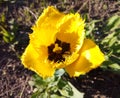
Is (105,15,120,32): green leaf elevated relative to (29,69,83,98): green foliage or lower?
elevated

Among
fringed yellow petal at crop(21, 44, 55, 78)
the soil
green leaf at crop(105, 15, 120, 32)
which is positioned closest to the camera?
fringed yellow petal at crop(21, 44, 55, 78)

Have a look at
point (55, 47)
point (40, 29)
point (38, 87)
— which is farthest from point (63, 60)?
point (38, 87)

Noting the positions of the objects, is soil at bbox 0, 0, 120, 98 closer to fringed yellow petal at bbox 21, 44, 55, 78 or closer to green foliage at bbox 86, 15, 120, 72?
green foliage at bbox 86, 15, 120, 72

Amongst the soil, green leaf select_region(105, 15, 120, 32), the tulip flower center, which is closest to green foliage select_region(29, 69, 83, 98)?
the soil

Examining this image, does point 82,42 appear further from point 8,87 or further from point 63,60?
point 8,87

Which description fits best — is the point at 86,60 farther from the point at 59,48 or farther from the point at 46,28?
the point at 46,28

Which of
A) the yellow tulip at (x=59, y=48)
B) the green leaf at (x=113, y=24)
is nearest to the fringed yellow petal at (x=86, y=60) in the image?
the yellow tulip at (x=59, y=48)

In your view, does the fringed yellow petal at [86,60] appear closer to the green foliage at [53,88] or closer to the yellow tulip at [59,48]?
the yellow tulip at [59,48]
